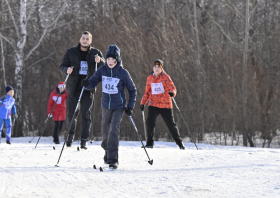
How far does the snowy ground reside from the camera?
464cm

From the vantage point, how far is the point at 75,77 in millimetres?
8016

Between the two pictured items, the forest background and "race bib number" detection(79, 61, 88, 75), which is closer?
"race bib number" detection(79, 61, 88, 75)

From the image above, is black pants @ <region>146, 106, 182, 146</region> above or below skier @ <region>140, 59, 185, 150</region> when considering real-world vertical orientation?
below

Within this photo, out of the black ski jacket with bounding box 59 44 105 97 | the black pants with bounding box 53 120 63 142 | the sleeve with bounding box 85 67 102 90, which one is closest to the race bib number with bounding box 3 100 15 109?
the black pants with bounding box 53 120 63 142

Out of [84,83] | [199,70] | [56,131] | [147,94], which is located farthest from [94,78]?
[199,70]

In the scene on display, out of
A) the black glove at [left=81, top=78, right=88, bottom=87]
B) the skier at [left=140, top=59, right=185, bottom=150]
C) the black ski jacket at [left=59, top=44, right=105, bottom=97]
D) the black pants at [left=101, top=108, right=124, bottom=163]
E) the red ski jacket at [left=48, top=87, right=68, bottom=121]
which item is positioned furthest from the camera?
the red ski jacket at [left=48, top=87, right=68, bottom=121]

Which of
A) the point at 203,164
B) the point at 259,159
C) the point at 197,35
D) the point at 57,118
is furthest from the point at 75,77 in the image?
the point at 197,35

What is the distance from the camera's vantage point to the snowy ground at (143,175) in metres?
4.64

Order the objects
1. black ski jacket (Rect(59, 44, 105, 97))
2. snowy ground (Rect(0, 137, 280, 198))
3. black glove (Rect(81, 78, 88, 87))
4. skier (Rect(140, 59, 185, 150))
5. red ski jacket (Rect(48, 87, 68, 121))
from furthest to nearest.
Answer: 1. red ski jacket (Rect(48, 87, 68, 121))
2. skier (Rect(140, 59, 185, 150))
3. black ski jacket (Rect(59, 44, 105, 97))
4. black glove (Rect(81, 78, 88, 87))
5. snowy ground (Rect(0, 137, 280, 198))

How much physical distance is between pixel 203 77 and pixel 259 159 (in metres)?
6.91

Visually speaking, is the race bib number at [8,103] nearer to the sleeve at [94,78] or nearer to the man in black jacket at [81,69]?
the man in black jacket at [81,69]

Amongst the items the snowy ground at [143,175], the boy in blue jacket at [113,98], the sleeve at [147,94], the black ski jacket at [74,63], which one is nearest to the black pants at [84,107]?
the black ski jacket at [74,63]

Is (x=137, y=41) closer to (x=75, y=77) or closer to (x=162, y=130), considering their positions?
(x=162, y=130)

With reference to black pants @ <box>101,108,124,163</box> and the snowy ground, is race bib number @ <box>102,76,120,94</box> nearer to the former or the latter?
black pants @ <box>101,108,124,163</box>
